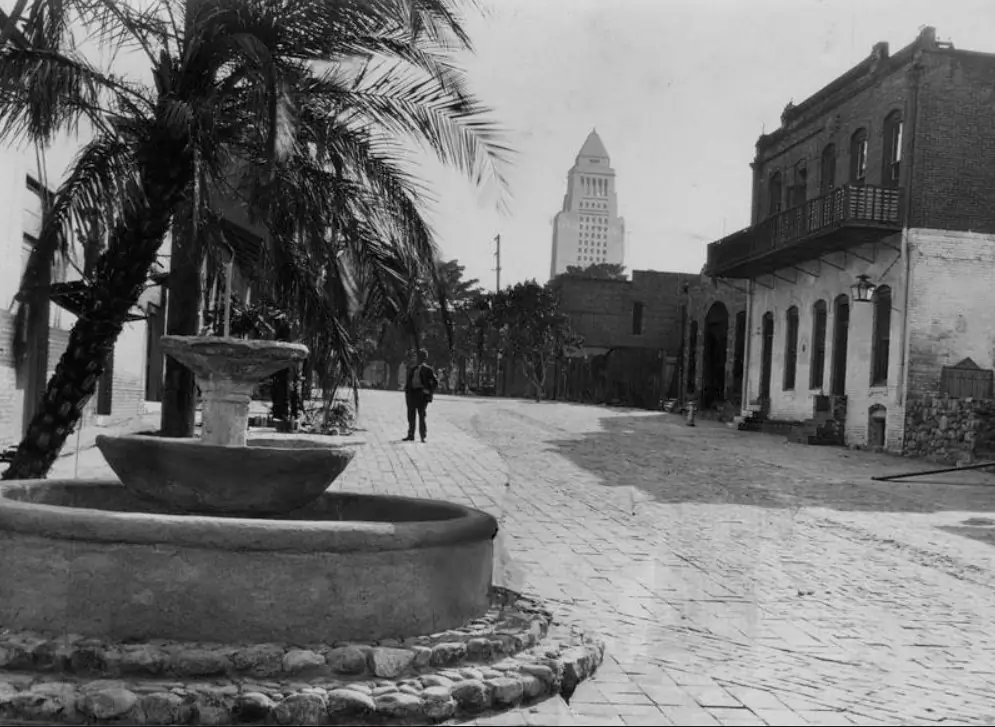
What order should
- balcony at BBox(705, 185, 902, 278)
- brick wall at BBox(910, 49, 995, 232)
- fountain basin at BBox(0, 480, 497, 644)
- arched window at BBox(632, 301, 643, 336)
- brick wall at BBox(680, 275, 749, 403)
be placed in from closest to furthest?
fountain basin at BBox(0, 480, 497, 644)
brick wall at BBox(910, 49, 995, 232)
balcony at BBox(705, 185, 902, 278)
brick wall at BBox(680, 275, 749, 403)
arched window at BBox(632, 301, 643, 336)

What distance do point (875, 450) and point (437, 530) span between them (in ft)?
64.4

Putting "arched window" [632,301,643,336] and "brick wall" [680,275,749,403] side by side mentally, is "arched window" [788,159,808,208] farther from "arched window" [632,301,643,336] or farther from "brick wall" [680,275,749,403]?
"arched window" [632,301,643,336]

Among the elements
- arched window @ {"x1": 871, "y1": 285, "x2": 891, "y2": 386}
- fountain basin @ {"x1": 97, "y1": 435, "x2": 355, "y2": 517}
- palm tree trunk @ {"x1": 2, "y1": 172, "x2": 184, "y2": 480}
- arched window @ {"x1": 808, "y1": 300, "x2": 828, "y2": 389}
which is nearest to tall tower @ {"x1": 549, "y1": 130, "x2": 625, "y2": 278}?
arched window @ {"x1": 808, "y1": 300, "x2": 828, "y2": 389}

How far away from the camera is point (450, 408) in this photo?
33.6 meters

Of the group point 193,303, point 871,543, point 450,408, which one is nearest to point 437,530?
point 193,303

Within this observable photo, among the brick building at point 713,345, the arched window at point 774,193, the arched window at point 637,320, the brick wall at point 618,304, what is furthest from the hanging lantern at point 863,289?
the arched window at point 637,320

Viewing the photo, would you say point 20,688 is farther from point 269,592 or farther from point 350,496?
point 350,496

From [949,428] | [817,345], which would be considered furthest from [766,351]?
[949,428]

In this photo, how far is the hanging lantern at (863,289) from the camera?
22906 millimetres

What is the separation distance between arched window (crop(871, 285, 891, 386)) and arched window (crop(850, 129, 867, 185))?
10.7ft

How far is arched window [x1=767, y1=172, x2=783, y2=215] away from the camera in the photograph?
30955mm

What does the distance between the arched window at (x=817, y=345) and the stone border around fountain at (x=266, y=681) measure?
23.4 metres

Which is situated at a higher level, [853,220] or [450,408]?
[853,220]

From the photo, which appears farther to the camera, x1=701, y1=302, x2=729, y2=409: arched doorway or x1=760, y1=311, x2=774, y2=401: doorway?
x1=701, y1=302, x2=729, y2=409: arched doorway
